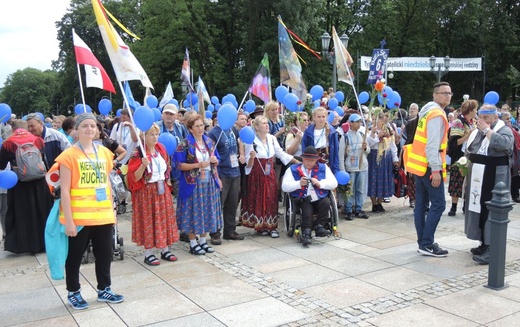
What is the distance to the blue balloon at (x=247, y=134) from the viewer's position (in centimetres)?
664

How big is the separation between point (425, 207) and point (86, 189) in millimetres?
4038

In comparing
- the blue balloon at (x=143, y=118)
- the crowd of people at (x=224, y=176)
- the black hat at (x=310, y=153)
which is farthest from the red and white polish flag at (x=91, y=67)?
the black hat at (x=310, y=153)

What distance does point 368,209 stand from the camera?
9.23 metres

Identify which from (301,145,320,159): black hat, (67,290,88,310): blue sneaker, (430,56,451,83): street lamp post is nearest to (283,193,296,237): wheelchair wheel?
(301,145,320,159): black hat

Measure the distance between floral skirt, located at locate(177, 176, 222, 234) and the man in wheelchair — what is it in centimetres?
108

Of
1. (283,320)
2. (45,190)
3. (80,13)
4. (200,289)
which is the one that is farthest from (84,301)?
(80,13)

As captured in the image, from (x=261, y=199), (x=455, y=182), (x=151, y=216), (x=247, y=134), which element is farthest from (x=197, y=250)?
(x=455, y=182)

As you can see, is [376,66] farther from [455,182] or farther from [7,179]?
[7,179]

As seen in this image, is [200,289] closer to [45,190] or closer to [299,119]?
[45,190]

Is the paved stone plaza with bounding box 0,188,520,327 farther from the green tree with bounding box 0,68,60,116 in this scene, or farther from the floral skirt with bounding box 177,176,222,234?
the green tree with bounding box 0,68,60,116

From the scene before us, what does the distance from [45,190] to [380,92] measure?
18.2ft

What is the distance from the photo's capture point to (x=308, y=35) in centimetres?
2930

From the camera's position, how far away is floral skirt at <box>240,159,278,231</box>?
722 centimetres

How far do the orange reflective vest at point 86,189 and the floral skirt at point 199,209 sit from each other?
1833 millimetres
